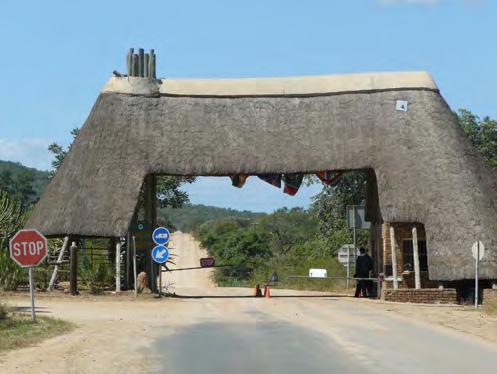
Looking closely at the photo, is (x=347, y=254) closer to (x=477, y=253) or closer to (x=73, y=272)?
(x=477, y=253)

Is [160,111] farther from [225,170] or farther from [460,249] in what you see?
[460,249]

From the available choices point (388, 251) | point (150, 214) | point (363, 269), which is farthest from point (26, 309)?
point (363, 269)

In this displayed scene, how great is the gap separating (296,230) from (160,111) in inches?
2261

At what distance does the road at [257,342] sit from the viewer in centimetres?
1538

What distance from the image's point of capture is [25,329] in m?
20.8

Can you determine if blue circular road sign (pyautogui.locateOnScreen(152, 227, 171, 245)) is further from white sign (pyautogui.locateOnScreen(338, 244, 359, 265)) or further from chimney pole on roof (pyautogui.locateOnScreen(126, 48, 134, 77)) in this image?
white sign (pyautogui.locateOnScreen(338, 244, 359, 265))

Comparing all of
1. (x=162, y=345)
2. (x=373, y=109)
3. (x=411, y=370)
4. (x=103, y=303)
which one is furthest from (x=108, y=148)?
(x=411, y=370)

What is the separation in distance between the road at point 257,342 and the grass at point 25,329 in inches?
15.2

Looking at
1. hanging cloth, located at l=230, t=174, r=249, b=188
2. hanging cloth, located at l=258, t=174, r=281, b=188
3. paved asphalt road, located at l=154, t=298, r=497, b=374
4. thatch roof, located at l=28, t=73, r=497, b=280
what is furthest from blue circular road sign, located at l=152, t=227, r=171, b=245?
paved asphalt road, located at l=154, t=298, r=497, b=374

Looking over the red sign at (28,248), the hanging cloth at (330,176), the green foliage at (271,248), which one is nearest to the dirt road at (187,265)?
the green foliage at (271,248)

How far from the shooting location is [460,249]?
33.4m

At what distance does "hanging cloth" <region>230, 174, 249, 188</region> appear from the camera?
120ft

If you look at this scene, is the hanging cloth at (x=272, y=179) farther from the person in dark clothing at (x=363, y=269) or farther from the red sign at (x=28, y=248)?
the red sign at (x=28, y=248)

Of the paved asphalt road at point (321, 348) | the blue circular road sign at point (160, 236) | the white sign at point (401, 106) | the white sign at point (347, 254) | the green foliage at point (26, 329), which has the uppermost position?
the white sign at point (401, 106)
